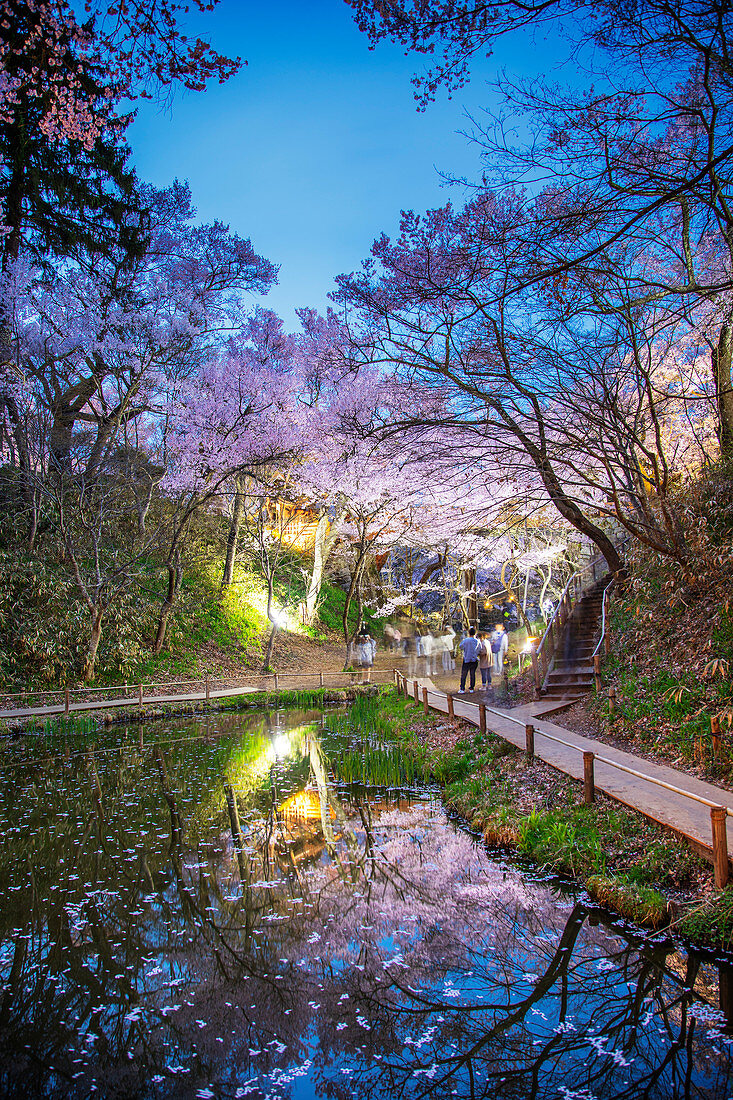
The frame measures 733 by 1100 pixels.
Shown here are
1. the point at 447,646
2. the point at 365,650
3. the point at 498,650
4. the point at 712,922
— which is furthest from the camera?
the point at 447,646

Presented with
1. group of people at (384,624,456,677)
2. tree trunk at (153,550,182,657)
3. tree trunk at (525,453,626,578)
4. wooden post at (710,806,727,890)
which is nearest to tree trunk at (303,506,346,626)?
group of people at (384,624,456,677)

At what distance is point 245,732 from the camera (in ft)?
47.3

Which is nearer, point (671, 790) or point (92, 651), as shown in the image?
point (671, 790)

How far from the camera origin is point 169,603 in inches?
797

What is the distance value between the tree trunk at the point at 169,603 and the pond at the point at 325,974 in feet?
40.1

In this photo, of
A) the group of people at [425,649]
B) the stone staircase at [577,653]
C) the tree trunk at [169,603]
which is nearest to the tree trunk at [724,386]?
the stone staircase at [577,653]

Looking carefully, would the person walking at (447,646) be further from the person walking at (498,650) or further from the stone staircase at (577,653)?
the stone staircase at (577,653)

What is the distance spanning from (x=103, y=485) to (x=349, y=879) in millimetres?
15282

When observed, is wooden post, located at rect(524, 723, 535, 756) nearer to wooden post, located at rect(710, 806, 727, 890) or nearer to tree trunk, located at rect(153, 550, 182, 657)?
wooden post, located at rect(710, 806, 727, 890)

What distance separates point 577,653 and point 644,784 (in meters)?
7.94

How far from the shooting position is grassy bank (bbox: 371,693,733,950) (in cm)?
475

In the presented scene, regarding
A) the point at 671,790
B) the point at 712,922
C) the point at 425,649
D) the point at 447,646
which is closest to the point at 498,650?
the point at 425,649

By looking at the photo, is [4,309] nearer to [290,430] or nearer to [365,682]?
[290,430]

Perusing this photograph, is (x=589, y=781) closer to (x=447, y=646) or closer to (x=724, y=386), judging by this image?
(x=724, y=386)
